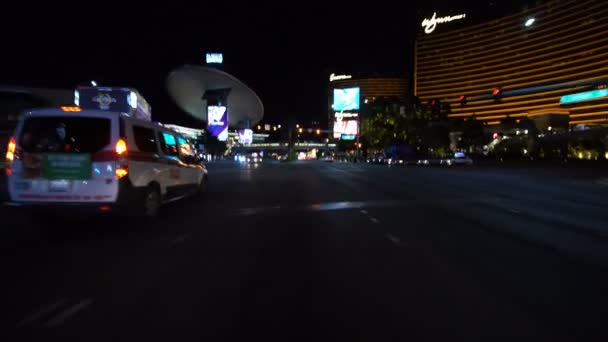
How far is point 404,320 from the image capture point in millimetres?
5543

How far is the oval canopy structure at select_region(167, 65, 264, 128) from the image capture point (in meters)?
123

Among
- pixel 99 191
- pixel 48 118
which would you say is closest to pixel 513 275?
pixel 99 191

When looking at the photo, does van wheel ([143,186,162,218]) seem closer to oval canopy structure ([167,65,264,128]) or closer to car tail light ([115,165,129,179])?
car tail light ([115,165,129,179])

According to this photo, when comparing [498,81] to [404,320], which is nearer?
[404,320]

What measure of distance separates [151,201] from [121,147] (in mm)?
1931

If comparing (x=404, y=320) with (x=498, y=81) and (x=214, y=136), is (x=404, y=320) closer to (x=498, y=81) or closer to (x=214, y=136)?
(x=214, y=136)

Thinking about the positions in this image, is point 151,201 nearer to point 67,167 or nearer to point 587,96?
point 67,167

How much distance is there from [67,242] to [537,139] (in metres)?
90.9

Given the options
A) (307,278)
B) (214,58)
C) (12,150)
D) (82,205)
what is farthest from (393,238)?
(214,58)

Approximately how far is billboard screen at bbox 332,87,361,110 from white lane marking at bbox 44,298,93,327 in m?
102

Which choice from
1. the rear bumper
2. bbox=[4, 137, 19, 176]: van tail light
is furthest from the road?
bbox=[4, 137, 19, 176]: van tail light

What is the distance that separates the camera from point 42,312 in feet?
19.2

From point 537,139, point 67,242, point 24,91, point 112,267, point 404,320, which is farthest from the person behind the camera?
point 537,139

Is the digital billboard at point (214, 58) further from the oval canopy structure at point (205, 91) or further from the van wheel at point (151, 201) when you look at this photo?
the van wheel at point (151, 201)
